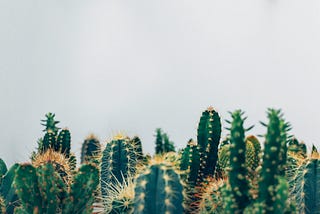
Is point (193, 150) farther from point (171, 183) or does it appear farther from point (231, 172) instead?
point (231, 172)

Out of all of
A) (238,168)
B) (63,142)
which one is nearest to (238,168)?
(238,168)

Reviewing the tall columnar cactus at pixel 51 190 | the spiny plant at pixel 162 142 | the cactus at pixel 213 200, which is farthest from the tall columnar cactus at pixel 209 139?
the spiny plant at pixel 162 142

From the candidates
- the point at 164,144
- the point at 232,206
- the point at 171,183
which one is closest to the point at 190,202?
the point at 171,183

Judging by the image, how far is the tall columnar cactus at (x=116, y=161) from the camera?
3.17 m

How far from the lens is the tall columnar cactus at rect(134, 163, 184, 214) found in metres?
2.39

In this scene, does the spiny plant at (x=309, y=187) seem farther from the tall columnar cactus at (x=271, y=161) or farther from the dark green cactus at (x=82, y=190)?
the dark green cactus at (x=82, y=190)

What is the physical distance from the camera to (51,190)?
2.60 meters

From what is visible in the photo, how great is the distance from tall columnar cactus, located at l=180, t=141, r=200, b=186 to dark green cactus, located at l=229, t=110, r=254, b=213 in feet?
2.72

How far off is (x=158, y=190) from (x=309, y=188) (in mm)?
820

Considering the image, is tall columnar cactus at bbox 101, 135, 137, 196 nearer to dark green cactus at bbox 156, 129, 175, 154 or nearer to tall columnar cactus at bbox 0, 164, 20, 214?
tall columnar cactus at bbox 0, 164, 20, 214

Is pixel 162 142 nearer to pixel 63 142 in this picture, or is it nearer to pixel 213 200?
pixel 63 142

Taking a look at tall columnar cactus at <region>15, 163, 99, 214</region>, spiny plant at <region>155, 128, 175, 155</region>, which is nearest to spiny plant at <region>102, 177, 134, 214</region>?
tall columnar cactus at <region>15, 163, 99, 214</region>

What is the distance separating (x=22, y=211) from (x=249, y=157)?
52.7 inches

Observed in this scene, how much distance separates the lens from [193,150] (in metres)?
3.00
